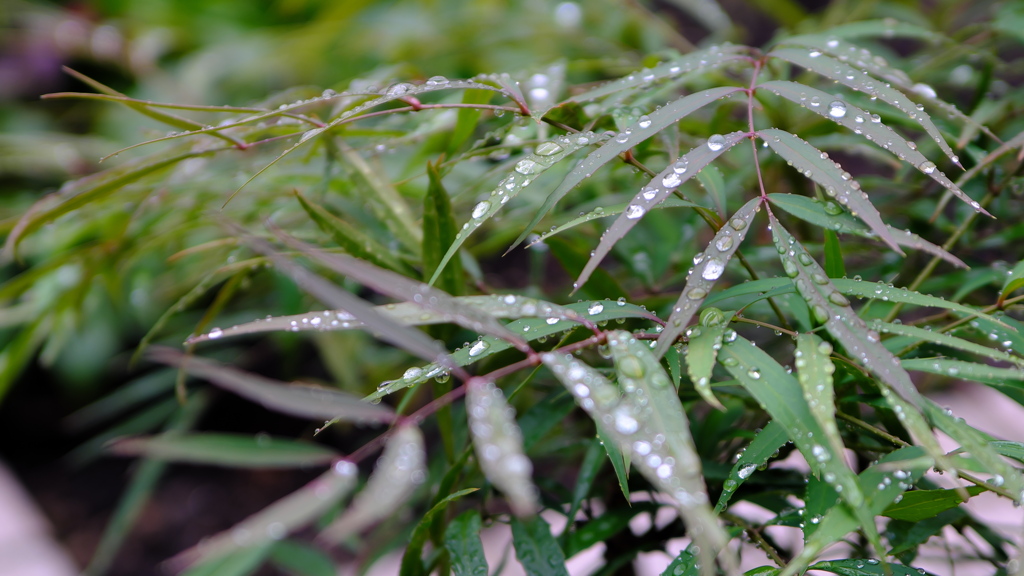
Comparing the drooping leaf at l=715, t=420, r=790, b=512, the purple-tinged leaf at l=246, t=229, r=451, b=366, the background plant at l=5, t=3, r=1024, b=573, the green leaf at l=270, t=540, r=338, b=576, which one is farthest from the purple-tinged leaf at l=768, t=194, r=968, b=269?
the green leaf at l=270, t=540, r=338, b=576

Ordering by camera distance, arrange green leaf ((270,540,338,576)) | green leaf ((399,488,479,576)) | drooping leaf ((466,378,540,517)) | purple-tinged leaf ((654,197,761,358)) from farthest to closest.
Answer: green leaf ((270,540,338,576))
green leaf ((399,488,479,576))
purple-tinged leaf ((654,197,761,358))
drooping leaf ((466,378,540,517))

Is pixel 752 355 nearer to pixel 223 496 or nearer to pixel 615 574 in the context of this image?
pixel 615 574

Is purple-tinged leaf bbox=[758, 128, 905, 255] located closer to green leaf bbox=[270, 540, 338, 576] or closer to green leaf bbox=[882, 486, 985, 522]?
green leaf bbox=[882, 486, 985, 522]

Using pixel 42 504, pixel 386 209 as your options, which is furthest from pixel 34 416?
pixel 386 209

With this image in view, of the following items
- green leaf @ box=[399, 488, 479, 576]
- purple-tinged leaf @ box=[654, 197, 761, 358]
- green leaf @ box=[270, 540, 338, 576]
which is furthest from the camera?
green leaf @ box=[270, 540, 338, 576]

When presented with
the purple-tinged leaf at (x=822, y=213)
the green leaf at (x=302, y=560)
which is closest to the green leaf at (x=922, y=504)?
the purple-tinged leaf at (x=822, y=213)

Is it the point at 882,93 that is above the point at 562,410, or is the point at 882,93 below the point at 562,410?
above

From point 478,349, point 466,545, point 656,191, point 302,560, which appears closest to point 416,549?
point 466,545
